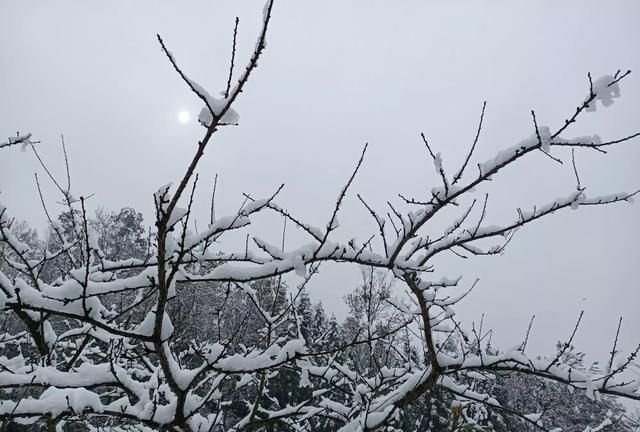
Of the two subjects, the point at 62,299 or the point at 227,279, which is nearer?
the point at 62,299

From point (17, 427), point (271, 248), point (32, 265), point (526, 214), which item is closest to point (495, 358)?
point (526, 214)

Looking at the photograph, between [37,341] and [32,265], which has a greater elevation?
[32,265]

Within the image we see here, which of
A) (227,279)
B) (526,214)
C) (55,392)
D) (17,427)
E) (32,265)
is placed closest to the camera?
(227,279)

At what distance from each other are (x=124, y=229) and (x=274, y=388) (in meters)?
16.6

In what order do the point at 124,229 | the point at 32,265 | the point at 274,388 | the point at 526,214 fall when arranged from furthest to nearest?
the point at 124,229 < the point at 274,388 < the point at 32,265 < the point at 526,214

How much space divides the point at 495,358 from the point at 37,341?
363 centimetres

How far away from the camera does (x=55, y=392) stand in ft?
6.80

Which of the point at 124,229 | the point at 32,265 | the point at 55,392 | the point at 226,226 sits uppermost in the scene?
the point at 124,229

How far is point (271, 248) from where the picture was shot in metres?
2.17

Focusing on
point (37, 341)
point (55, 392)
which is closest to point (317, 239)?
point (55, 392)

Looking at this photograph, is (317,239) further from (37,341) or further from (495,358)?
(37,341)

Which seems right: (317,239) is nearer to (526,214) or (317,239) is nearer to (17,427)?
(526,214)

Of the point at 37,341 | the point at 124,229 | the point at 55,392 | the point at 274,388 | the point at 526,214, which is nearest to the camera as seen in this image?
the point at 55,392

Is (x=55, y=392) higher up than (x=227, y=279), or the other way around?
(x=227, y=279)
